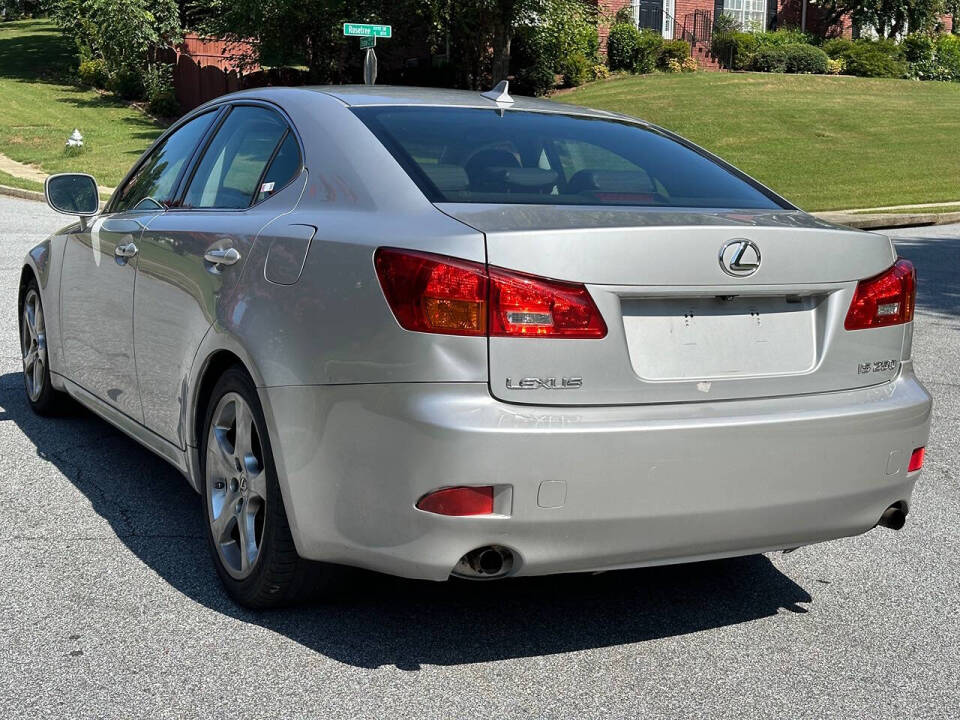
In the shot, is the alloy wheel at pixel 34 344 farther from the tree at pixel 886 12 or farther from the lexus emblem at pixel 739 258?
the tree at pixel 886 12

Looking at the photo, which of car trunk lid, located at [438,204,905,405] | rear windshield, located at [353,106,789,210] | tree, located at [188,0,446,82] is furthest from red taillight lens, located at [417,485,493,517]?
tree, located at [188,0,446,82]

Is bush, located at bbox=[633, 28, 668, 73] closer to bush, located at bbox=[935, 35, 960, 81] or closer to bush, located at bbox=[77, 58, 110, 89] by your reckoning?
bush, located at bbox=[935, 35, 960, 81]

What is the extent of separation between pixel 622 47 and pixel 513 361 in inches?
1553

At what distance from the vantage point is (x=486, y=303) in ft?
10.7

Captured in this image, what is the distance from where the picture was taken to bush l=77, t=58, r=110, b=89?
4234cm

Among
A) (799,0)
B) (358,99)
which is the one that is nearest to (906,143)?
(799,0)

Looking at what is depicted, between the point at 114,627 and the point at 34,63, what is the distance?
163 ft

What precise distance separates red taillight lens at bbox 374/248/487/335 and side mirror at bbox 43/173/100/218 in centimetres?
278

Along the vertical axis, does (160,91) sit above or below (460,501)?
above

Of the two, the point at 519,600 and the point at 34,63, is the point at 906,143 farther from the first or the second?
the point at 34,63

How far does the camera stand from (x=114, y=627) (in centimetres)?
387

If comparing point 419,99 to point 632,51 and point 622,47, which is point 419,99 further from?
point 632,51

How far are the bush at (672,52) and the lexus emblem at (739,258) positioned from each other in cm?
3957

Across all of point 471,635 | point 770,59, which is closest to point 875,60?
point 770,59
